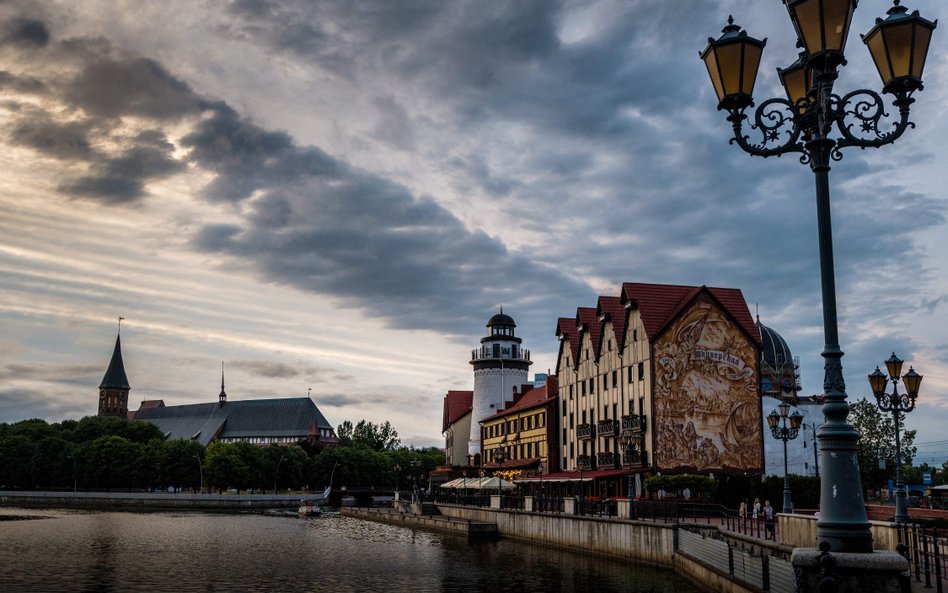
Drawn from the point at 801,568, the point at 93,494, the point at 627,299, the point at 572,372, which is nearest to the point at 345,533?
the point at 572,372

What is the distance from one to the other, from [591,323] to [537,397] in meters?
18.7

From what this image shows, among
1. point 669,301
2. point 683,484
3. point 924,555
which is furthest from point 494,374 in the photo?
point 924,555

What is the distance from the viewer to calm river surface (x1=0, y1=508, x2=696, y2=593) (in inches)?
1361

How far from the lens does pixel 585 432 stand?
233 ft

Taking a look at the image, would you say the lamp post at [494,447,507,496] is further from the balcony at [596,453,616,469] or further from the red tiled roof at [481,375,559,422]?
the balcony at [596,453,616,469]

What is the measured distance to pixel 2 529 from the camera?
232 ft

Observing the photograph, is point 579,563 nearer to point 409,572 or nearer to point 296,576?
point 409,572

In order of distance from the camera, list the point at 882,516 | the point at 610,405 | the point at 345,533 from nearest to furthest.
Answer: the point at 882,516
the point at 610,405
the point at 345,533

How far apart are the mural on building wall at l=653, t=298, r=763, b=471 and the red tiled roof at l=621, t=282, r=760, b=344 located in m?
0.76

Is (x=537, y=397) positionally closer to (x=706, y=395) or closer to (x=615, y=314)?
(x=615, y=314)

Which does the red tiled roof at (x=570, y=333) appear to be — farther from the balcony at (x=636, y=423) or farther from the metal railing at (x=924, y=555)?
the metal railing at (x=924, y=555)

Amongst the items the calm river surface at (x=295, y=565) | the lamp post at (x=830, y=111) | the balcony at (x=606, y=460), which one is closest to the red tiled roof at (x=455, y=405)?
the calm river surface at (x=295, y=565)

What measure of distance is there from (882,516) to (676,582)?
10941mm

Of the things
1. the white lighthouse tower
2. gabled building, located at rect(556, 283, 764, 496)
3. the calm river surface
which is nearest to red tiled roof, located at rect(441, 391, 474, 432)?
the white lighthouse tower
